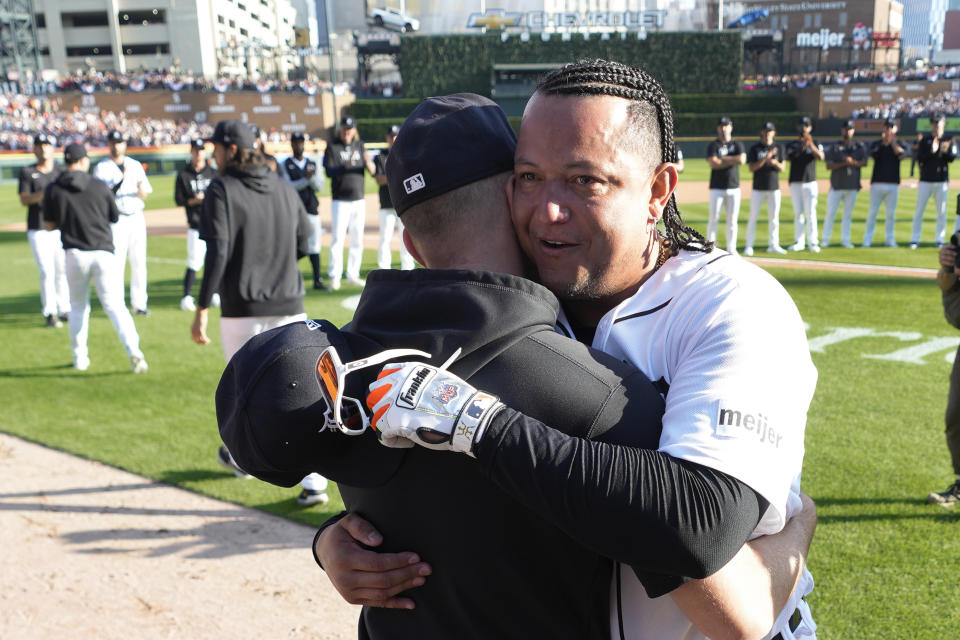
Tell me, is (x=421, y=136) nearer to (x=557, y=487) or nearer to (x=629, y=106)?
(x=629, y=106)

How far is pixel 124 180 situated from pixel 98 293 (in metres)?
3.14

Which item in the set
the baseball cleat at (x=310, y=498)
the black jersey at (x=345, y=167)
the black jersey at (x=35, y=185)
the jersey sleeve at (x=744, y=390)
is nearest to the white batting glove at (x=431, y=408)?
the jersey sleeve at (x=744, y=390)

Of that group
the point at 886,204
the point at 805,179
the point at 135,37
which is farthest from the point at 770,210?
the point at 135,37

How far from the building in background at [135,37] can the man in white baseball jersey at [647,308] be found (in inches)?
2763

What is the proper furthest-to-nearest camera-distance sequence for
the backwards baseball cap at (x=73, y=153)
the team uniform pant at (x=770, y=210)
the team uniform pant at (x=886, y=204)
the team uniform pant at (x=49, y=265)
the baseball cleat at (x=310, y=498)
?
the team uniform pant at (x=886, y=204) → the team uniform pant at (x=770, y=210) → the team uniform pant at (x=49, y=265) → the backwards baseball cap at (x=73, y=153) → the baseball cleat at (x=310, y=498)

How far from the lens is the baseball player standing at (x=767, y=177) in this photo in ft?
45.7

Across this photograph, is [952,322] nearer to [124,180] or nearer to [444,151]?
[444,151]

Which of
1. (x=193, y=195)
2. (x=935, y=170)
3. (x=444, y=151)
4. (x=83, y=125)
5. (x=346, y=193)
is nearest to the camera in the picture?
(x=444, y=151)

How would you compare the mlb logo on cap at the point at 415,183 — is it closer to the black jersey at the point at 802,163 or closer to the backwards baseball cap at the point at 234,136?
the backwards baseball cap at the point at 234,136

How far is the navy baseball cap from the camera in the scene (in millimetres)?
1373

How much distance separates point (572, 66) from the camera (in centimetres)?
172

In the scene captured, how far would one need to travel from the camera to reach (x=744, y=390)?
4.42ft

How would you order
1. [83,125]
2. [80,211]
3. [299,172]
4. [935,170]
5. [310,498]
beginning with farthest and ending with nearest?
[83,125] → [935,170] → [299,172] → [80,211] → [310,498]

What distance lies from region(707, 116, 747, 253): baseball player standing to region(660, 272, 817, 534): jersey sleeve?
41.8 feet
